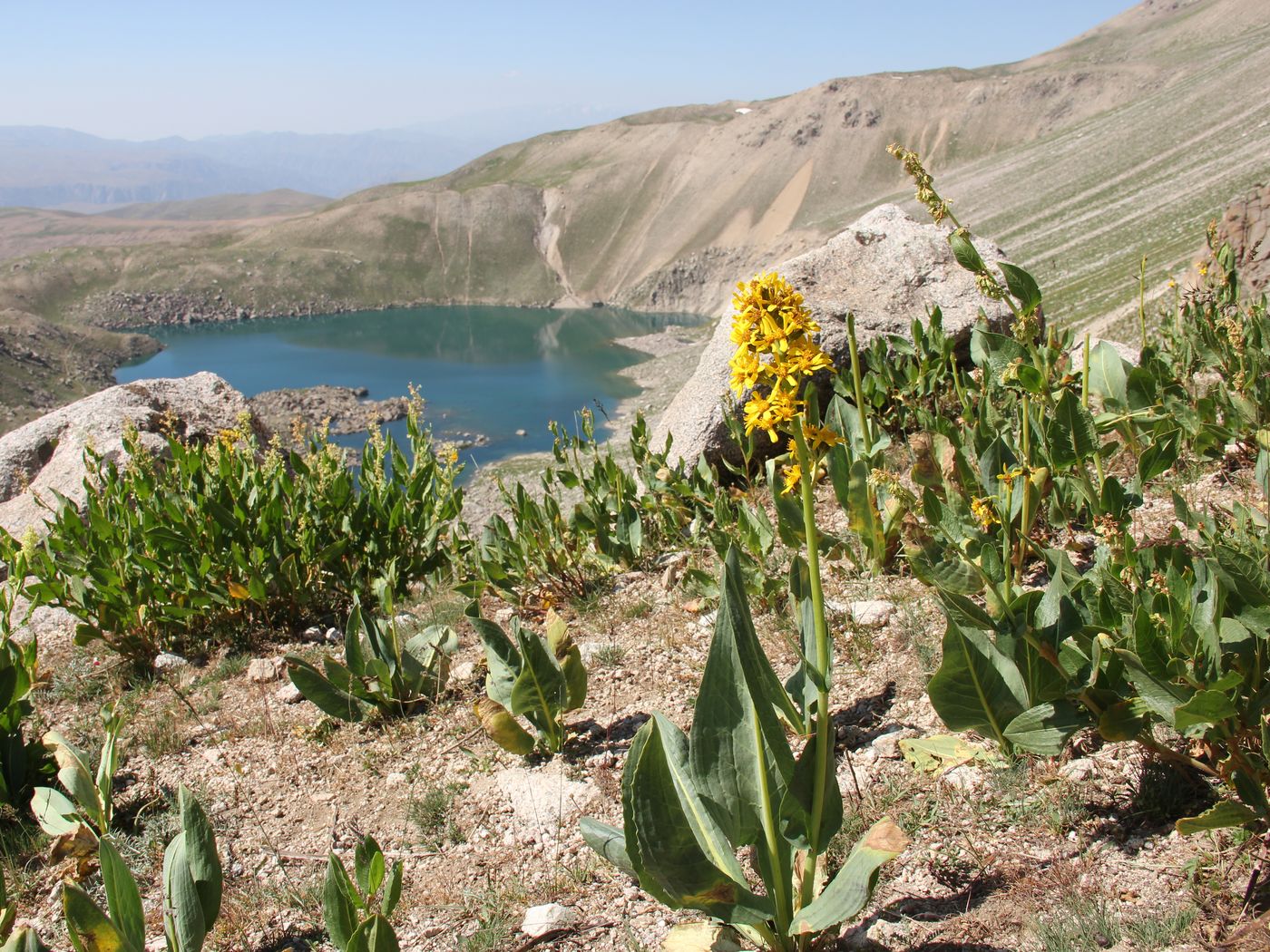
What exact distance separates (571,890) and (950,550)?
1827mm

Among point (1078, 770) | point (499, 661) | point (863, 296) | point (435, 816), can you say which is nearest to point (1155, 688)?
point (1078, 770)

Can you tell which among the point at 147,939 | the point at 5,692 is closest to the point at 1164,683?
the point at 147,939

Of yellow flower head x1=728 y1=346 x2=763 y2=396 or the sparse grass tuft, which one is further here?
the sparse grass tuft

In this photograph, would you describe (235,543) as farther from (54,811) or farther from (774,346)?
(774,346)

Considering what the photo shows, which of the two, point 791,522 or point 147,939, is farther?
point 791,522

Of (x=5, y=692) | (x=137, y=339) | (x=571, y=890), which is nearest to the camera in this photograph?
(x=571, y=890)

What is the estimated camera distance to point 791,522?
4.36 m

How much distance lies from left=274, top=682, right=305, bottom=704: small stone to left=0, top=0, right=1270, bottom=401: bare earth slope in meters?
80.5

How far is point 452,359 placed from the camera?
90.1 m

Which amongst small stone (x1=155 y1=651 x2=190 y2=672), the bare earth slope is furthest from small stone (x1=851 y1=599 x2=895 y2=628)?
the bare earth slope

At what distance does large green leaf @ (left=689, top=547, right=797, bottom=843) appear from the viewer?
2.05m

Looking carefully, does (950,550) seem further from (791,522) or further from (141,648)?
(141,648)

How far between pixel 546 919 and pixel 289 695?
9.01ft

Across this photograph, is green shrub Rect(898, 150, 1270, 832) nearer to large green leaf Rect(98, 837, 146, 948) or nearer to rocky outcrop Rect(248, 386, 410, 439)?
large green leaf Rect(98, 837, 146, 948)
